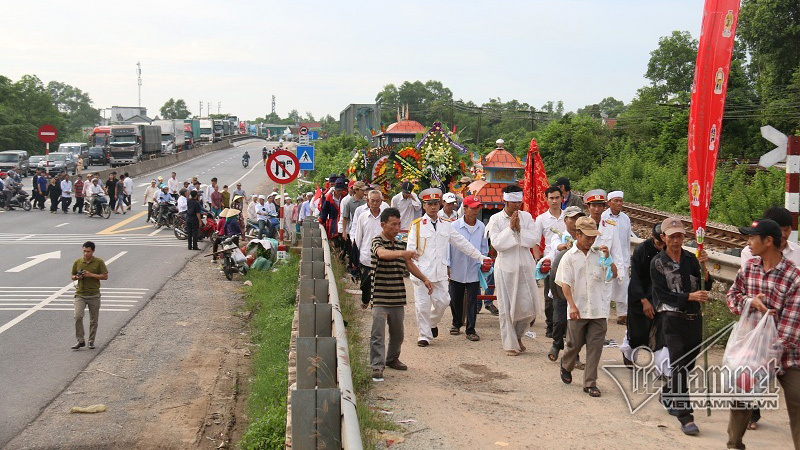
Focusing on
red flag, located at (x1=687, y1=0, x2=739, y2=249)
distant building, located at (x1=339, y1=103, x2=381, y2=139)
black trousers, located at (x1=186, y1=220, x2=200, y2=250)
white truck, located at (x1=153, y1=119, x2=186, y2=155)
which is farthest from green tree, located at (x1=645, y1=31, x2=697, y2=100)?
red flag, located at (x1=687, y1=0, x2=739, y2=249)

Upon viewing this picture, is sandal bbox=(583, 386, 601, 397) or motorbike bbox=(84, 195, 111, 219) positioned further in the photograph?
motorbike bbox=(84, 195, 111, 219)

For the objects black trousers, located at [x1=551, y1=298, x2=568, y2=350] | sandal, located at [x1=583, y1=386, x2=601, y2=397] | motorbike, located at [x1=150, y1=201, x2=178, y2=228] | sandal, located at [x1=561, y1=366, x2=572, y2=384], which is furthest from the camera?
motorbike, located at [x1=150, y1=201, x2=178, y2=228]

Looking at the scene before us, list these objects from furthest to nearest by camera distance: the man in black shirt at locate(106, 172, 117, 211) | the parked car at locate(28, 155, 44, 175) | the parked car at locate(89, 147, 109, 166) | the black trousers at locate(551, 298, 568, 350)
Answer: the parked car at locate(89, 147, 109, 166)
the parked car at locate(28, 155, 44, 175)
the man in black shirt at locate(106, 172, 117, 211)
the black trousers at locate(551, 298, 568, 350)

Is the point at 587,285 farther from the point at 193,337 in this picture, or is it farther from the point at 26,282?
the point at 26,282

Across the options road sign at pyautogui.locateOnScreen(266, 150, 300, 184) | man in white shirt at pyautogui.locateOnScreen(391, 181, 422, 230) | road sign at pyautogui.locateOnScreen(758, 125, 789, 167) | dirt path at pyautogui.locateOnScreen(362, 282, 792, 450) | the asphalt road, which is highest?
road sign at pyautogui.locateOnScreen(758, 125, 789, 167)

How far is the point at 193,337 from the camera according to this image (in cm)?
1298

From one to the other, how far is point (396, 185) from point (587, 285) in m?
9.65

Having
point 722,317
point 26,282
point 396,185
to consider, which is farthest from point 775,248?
point 26,282

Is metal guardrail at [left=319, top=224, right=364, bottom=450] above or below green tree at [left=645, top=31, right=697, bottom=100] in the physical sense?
below

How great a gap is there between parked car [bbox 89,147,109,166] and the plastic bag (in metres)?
56.6

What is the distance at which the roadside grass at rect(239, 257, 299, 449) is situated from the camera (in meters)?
7.87

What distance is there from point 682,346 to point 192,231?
17.4m

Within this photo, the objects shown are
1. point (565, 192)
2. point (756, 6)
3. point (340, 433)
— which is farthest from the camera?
point (756, 6)

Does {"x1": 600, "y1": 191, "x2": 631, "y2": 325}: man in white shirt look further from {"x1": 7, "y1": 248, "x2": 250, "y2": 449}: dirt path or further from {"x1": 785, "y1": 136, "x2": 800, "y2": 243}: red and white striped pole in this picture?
{"x1": 7, "y1": 248, "x2": 250, "y2": 449}: dirt path
